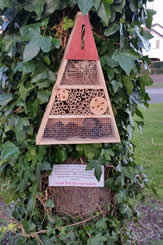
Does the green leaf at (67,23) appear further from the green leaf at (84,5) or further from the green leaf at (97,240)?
the green leaf at (97,240)

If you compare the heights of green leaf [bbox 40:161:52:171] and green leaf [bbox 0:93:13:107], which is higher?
green leaf [bbox 0:93:13:107]

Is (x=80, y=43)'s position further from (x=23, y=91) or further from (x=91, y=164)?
(x=91, y=164)

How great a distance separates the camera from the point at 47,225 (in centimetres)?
159

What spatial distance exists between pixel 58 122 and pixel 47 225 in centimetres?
68

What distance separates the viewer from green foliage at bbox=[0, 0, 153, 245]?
50.2 inches

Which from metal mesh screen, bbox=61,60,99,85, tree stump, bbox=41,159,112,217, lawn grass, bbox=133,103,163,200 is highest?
metal mesh screen, bbox=61,60,99,85

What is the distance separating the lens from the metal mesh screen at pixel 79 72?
4.19ft

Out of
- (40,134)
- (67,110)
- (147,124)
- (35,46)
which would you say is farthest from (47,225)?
(147,124)

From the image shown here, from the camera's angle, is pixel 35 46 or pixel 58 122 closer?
pixel 35 46

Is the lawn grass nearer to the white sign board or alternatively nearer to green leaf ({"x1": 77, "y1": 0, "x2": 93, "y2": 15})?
the white sign board

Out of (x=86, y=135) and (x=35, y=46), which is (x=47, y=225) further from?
(x=35, y=46)

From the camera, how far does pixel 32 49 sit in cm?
122

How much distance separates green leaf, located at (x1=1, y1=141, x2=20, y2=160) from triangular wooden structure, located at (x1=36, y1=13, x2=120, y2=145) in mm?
180

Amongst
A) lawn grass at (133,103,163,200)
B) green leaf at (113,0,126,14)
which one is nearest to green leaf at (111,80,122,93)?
green leaf at (113,0,126,14)
